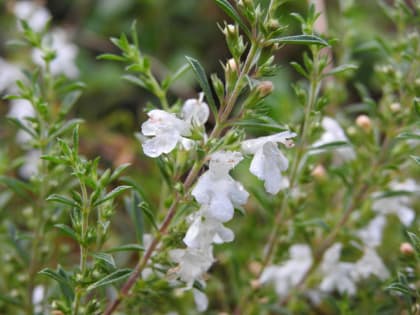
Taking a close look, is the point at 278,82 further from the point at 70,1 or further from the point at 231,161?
the point at 231,161

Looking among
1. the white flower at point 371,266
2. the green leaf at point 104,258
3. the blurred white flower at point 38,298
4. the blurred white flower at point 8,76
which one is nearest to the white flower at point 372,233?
the white flower at point 371,266

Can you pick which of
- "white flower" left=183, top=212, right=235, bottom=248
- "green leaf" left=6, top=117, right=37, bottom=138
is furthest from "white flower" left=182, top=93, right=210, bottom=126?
"green leaf" left=6, top=117, right=37, bottom=138

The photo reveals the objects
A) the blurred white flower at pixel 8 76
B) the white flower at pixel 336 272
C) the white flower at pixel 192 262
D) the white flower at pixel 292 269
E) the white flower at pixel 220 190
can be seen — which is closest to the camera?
the white flower at pixel 220 190

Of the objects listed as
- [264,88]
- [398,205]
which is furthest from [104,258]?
[398,205]

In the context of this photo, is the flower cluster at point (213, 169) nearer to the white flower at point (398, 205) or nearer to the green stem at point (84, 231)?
the green stem at point (84, 231)

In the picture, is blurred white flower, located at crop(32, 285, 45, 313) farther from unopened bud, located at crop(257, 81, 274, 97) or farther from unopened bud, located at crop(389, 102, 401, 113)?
unopened bud, located at crop(389, 102, 401, 113)

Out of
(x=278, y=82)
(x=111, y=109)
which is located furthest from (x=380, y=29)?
(x=111, y=109)
